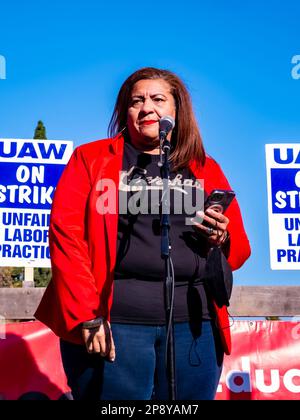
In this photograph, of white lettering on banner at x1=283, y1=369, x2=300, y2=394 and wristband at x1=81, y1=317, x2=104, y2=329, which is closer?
wristband at x1=81, y1=317, x2=104, y2=329

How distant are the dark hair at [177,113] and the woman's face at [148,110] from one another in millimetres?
41

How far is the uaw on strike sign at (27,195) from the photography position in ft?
17.6

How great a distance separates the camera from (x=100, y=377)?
2.32m

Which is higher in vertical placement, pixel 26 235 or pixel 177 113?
pixel 177 113

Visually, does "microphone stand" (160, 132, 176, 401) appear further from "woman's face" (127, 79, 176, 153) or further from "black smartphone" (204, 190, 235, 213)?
"woman's face" (127, 79, 176, 153)

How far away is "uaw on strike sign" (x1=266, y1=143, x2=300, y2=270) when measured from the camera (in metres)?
5.38

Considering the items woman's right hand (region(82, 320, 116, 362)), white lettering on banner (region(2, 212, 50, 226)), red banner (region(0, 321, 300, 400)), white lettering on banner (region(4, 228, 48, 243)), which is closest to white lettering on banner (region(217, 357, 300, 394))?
red banner (region(0, 321, 300, 400))

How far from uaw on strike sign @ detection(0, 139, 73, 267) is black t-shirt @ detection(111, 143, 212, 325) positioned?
2923 millimetres

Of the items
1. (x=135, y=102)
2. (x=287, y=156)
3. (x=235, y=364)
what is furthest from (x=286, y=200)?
(x=135, y=102)

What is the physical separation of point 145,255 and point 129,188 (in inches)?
12.9

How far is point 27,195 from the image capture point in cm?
551

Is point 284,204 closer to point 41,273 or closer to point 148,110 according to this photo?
point 148,110

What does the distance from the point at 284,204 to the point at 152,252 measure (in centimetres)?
330

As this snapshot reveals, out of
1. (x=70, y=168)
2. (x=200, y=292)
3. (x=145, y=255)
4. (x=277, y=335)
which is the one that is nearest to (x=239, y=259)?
(x=200, y=292)
